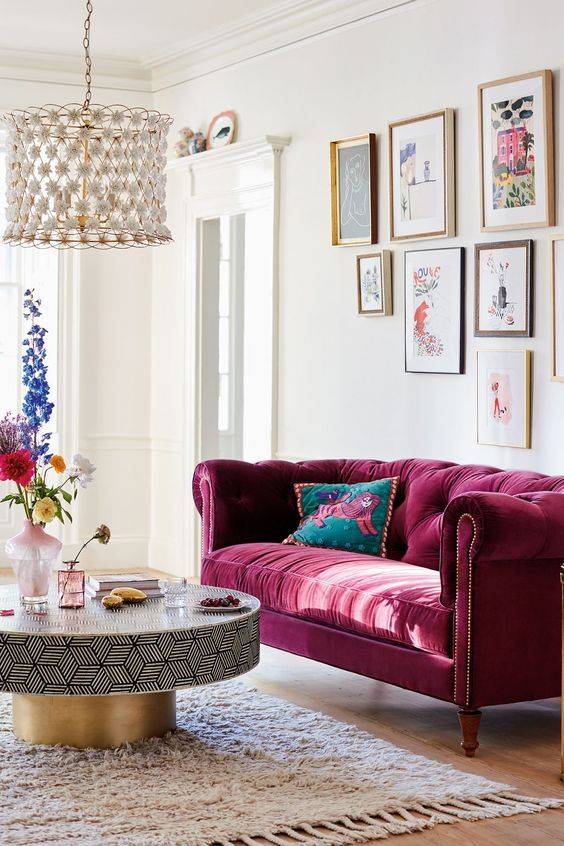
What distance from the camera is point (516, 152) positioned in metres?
4.73

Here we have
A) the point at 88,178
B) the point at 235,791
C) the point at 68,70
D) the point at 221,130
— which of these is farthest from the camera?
the point at 68,70

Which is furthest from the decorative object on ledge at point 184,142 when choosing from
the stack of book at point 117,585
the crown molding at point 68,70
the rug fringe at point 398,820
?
the rug fringe at point 398,820

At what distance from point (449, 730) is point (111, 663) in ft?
4.05

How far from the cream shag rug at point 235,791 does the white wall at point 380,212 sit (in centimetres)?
154

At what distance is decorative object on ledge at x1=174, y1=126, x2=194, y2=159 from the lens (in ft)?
22.6

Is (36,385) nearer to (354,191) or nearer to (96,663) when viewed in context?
(354,191)

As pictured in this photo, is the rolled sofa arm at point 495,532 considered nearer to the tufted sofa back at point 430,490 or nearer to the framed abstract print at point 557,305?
the tufted sofa back at point 430,490

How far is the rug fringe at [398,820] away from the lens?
118 inches

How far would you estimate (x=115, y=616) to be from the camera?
3684 mm

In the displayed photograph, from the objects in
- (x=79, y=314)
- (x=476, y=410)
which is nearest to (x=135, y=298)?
(x=79, y=314)

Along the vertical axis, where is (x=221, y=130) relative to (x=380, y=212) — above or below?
above

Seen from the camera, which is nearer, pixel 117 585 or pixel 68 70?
pixel 117 585

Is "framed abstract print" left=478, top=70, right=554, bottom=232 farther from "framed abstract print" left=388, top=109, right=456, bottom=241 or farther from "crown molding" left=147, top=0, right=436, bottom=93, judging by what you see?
"crown molding" left=147, top=0, right=436, bottom=93

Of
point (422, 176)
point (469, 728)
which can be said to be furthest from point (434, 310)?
point (469, 728)
